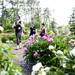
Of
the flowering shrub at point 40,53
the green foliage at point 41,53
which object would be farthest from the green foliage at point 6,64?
the flowering shrub at point 40,53

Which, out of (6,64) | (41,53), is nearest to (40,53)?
(41,53)

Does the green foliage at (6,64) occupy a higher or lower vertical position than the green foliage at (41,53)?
higher

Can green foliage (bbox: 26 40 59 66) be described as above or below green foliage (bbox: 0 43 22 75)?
below

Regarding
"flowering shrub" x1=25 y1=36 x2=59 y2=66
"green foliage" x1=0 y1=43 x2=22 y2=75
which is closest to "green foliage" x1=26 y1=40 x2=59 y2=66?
"flowering shrub" x1=25 y1=36 x2=59 y2=66

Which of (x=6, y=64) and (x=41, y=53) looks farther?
(x=41, y=53)

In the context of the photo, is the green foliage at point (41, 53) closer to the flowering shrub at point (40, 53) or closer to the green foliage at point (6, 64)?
the flowering shrub at point (40, 53)

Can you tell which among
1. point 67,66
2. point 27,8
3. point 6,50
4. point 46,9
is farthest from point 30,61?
point 46,9

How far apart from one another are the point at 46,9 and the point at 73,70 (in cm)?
6132

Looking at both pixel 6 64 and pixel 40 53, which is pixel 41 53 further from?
pixel 6 64

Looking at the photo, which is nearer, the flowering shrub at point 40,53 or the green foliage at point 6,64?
the green foliage at point 6,64

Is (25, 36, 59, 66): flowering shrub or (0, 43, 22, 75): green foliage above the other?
(0, 43, 22, 75): green foliage

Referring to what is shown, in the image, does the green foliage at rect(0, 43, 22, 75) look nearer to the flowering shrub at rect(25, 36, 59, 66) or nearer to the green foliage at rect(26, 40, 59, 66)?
the green foliage at rect(26, 40, 59, 66)

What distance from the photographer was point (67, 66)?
268 cm

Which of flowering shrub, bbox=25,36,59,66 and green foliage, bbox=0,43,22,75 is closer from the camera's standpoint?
green foliage, bbox=0,43,22,75
